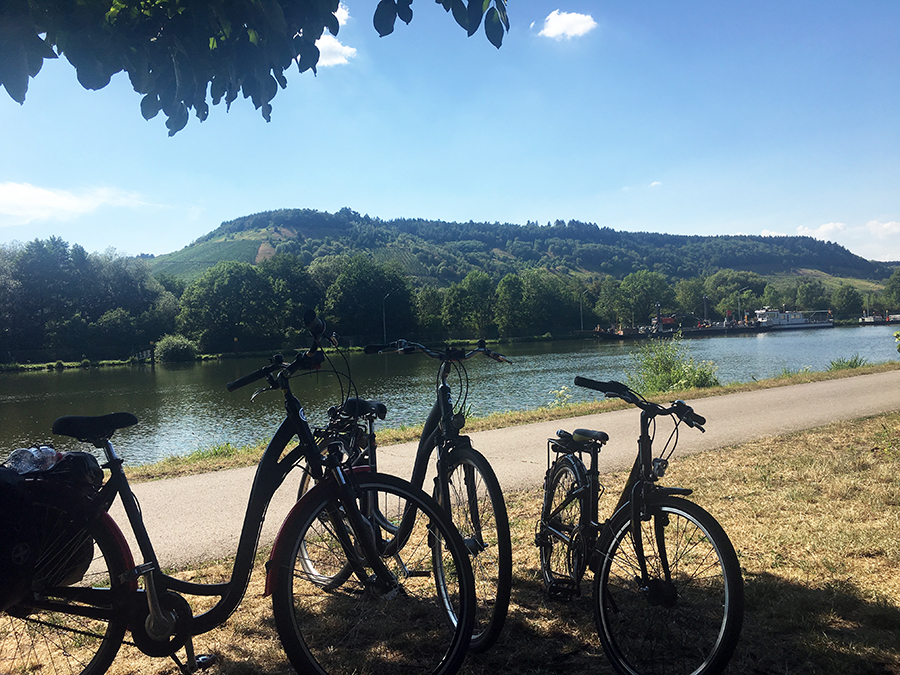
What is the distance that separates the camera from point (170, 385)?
36.4m

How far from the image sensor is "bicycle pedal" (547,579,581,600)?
2961 mm

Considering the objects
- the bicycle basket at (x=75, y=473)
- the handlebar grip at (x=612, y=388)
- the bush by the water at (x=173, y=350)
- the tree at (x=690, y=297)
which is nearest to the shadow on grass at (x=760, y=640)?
the bicycle basket at (x=75, y=473)

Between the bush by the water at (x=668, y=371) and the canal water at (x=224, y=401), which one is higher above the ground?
the bush by the water at (x=668, y=371)

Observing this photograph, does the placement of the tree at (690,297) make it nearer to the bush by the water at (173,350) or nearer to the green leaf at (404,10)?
the bush by the water at (173,350)

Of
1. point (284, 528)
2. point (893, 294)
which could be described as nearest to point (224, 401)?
point (284, 528)

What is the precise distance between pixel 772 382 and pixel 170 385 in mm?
34164

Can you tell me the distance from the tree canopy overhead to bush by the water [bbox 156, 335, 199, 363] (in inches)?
2550

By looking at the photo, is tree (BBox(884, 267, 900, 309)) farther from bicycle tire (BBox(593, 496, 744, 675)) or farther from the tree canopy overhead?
the tree canopy overhead

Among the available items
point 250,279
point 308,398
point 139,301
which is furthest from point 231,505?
point 139,301

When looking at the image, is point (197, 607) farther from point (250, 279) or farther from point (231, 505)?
point (250, 279)

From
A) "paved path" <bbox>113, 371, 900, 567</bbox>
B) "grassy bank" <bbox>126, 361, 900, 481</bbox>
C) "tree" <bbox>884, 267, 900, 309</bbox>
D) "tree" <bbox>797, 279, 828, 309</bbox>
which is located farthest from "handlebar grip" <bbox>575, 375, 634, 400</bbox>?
"tree" <bbox>884, 267, 900, 309</bbox>

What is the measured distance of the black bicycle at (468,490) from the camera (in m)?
2.56

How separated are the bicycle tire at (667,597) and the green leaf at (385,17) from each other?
103 inches

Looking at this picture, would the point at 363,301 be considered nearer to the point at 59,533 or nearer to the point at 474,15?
the point at 474,15
